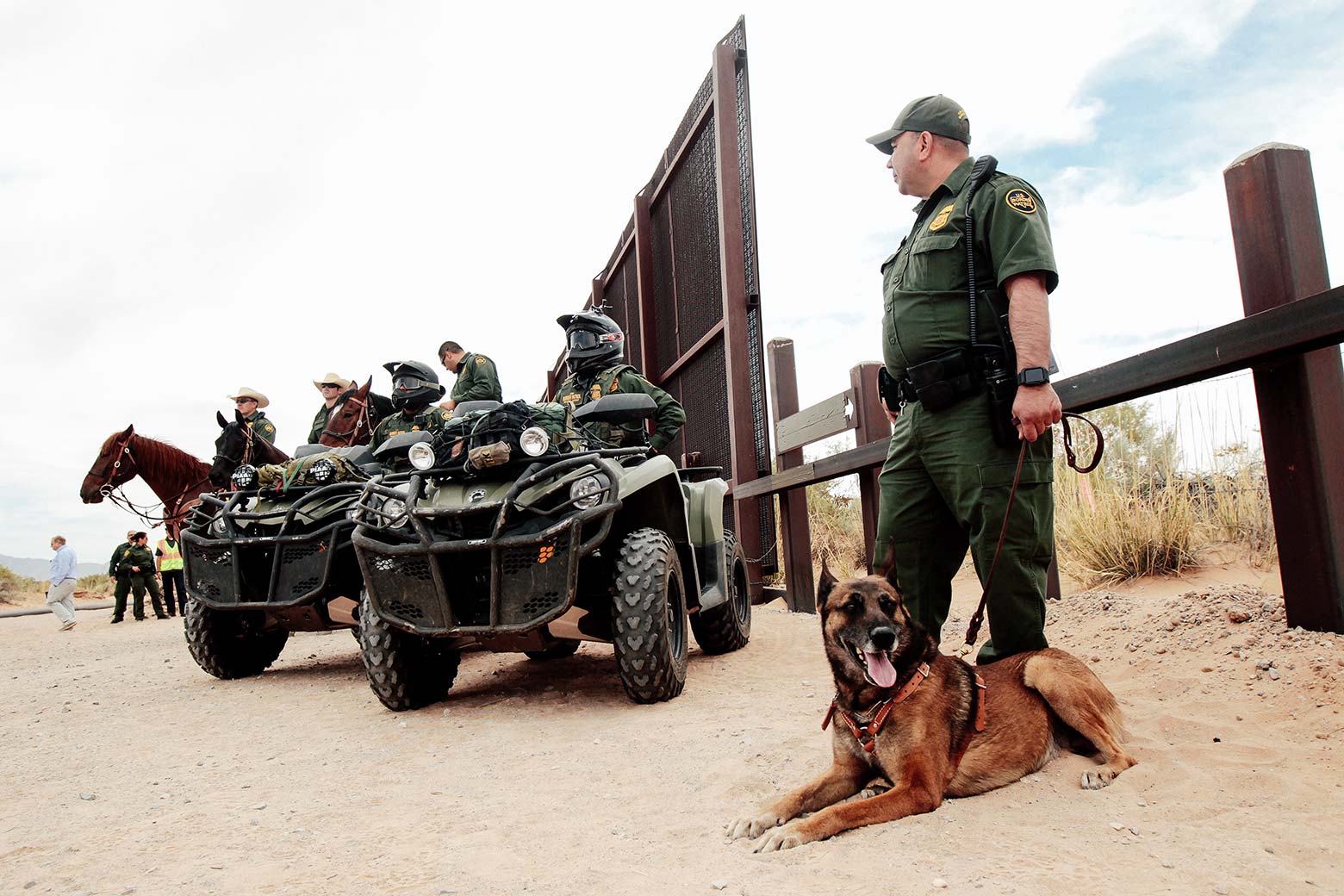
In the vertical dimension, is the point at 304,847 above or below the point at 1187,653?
below

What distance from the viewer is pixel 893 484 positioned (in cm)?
310

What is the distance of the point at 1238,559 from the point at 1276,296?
269cm

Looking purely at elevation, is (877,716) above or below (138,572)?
below

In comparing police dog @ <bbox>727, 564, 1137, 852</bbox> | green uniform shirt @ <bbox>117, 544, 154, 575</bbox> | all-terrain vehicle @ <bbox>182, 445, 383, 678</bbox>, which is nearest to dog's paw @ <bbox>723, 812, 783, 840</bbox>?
police dog @ <bbox>727, 564, 1137, 852</bbox>

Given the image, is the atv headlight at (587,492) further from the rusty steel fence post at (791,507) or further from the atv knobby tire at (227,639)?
the rusty steel fence post at (791,507)

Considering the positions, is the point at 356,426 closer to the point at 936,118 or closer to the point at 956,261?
the point at 936,118

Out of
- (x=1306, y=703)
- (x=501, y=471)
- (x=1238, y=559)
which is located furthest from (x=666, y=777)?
(x=1238, y=559)

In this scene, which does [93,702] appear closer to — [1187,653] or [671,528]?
[671,528]

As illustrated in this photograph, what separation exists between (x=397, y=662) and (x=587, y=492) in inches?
49.1

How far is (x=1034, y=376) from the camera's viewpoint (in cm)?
260

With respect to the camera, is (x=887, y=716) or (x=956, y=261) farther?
(x=956, y=261)

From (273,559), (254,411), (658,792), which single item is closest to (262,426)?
(254,411)

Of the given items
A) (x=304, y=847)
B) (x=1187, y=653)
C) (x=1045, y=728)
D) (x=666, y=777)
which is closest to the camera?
(x=304, y=847)

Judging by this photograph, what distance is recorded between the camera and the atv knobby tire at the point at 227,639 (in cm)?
566
